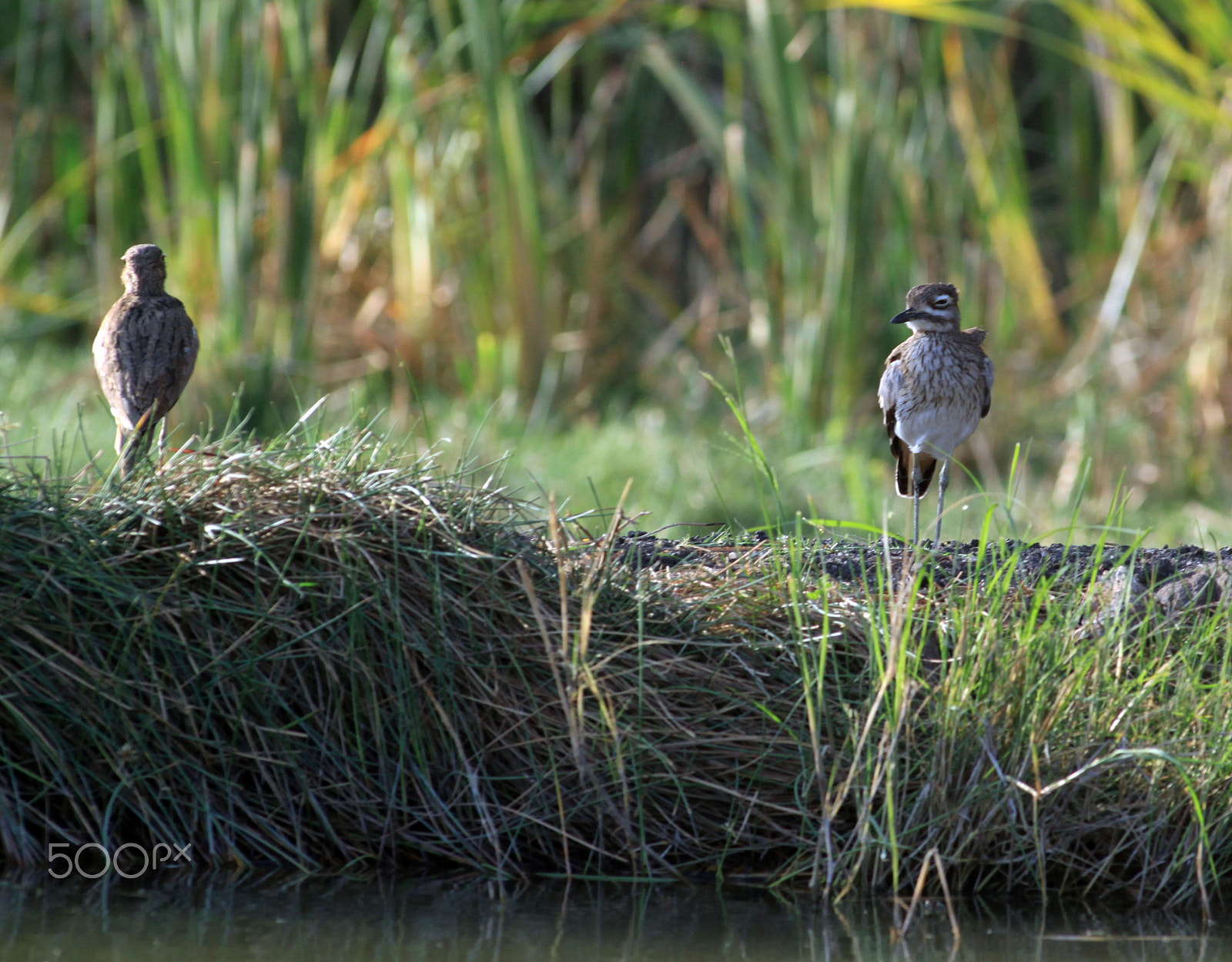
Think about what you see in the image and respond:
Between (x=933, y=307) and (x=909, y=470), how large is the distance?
65 centimetres

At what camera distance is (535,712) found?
3.46 metres

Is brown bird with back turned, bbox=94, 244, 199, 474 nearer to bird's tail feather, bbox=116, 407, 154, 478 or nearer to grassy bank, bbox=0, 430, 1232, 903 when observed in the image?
bird's tail feather, bbox=116, 407, 154, 478

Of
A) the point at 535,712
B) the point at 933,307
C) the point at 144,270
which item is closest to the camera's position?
the point at 535,712

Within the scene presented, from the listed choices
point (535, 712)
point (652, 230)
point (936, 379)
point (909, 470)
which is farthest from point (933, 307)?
point (652, 230)

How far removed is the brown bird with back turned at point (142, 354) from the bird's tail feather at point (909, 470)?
88.3 inches

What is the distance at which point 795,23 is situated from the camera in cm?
904

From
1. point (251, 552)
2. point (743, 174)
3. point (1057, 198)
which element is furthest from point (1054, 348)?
point (251, 552)

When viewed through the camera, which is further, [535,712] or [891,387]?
[891,387]

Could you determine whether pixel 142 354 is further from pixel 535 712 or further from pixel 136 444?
pixel 535 712

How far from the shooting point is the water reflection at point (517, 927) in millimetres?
2984

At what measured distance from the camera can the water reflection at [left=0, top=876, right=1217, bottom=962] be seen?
298 cm

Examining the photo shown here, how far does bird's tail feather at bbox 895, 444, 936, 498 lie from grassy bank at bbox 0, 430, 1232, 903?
1.24m

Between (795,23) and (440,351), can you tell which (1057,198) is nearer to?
(795,23)

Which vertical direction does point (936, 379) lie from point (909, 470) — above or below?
above
